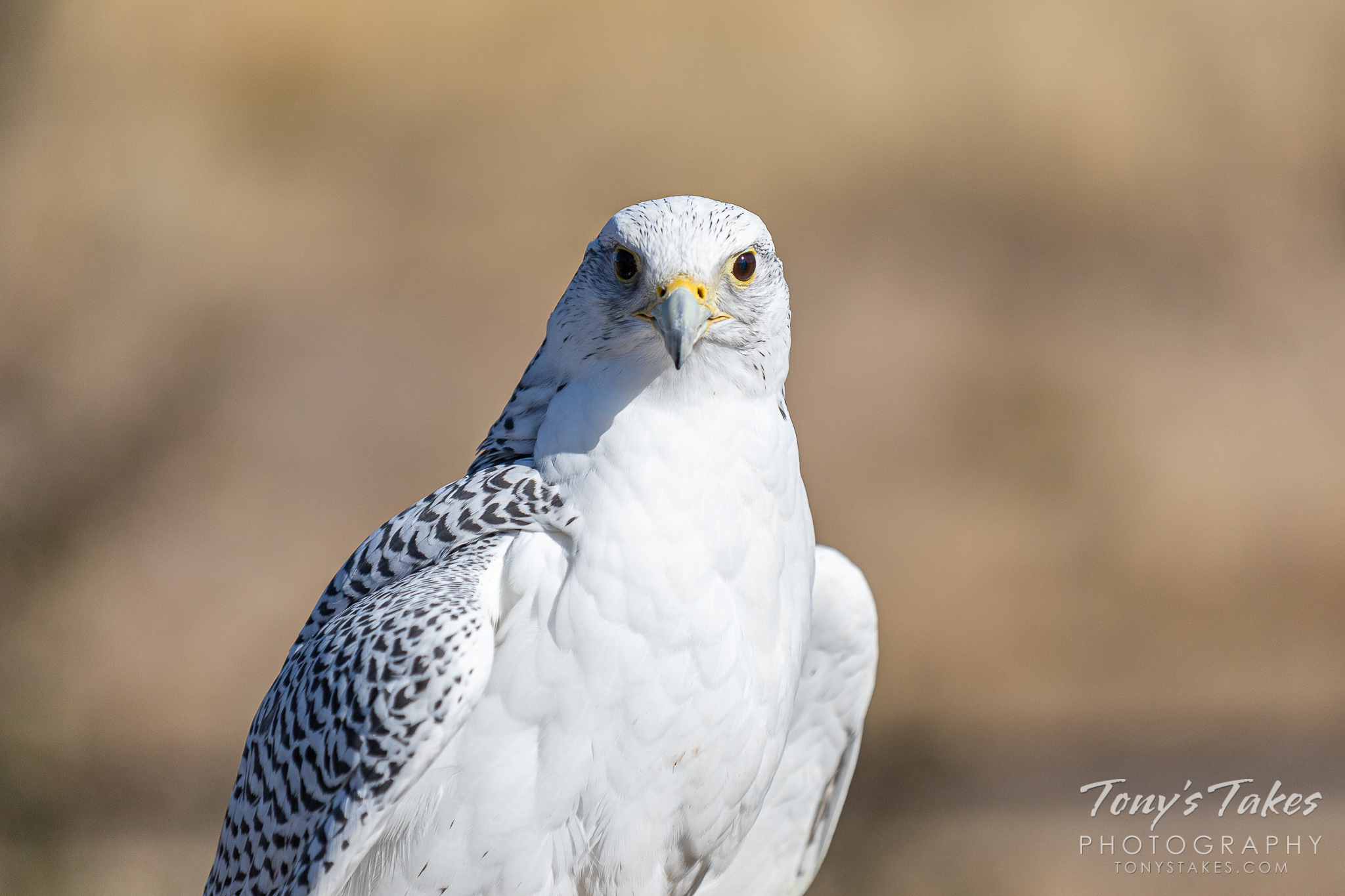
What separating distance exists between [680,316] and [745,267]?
23cm

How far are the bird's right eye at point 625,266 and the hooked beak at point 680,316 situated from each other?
83mm

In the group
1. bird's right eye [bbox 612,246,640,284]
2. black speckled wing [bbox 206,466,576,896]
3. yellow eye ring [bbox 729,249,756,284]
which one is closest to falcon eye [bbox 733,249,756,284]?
yellow eye ring [bbox 729,249,756,284]

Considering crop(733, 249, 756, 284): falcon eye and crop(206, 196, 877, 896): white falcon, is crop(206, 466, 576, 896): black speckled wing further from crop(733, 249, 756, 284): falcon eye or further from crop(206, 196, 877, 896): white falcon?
crop(733, 249, 756, 284): falcon eye

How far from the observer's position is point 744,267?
2.03m

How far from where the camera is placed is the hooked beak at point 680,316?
6.07 feet

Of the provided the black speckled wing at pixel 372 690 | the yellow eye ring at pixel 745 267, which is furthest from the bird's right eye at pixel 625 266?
the black speckled wing at pixel 372 690

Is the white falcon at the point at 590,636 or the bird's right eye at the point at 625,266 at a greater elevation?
the bird's right eye at the point at 625,266

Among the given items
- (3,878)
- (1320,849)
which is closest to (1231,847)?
(1320,849)

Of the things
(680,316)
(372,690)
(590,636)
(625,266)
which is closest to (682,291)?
(680,316)

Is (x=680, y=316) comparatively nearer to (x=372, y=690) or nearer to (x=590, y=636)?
(x=590, y=636)

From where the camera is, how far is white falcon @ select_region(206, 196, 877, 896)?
6.26 ft

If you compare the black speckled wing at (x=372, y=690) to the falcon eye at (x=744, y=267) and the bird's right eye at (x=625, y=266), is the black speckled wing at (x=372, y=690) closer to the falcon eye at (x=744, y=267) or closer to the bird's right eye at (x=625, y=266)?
the bird's right eye at (x=625, y=266)

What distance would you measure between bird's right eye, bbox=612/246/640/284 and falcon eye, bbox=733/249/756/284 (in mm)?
184

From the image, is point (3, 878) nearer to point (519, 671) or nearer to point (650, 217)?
point (519, 671)
